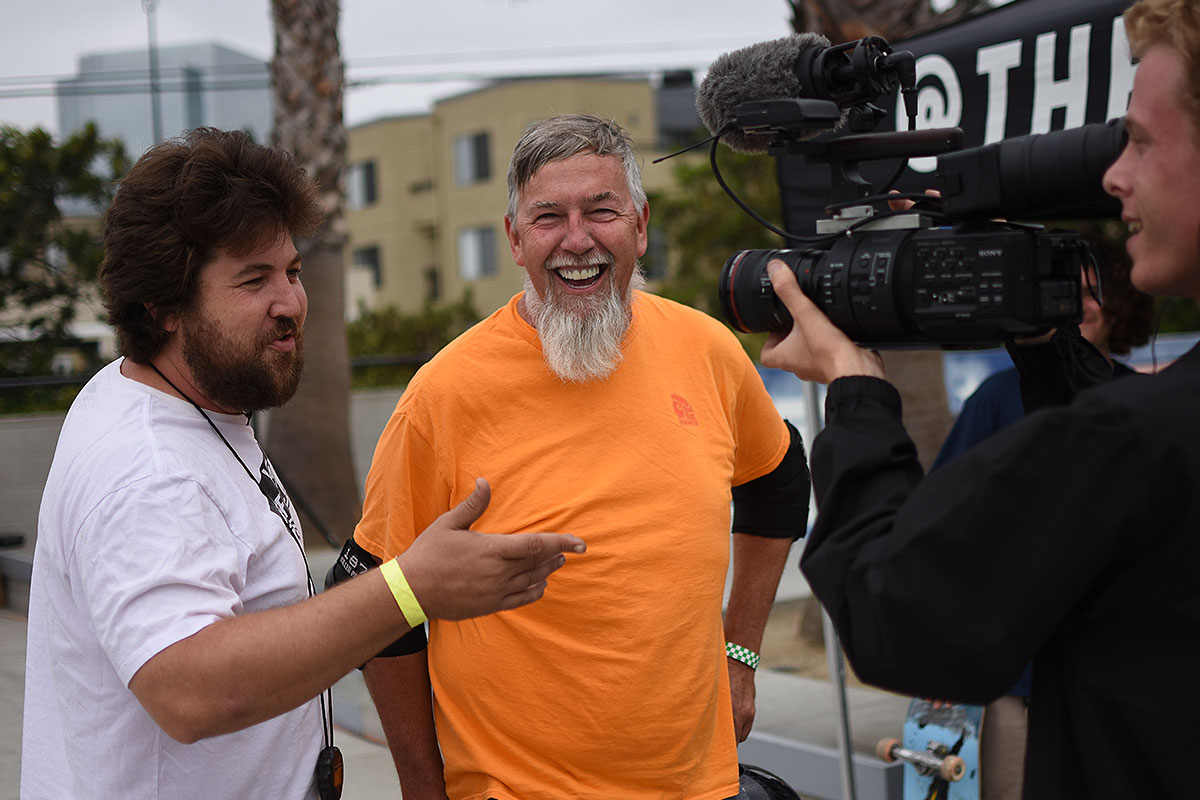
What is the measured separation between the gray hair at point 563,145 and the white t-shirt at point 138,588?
90 cm

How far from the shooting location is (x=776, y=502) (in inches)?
108

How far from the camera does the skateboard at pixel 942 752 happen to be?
3.34 meters

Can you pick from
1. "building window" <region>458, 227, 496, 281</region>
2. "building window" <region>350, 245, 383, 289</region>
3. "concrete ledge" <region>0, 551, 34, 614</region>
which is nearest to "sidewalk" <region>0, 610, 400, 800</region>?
"concrete ledge" <region>0, 551, 34, 614</region>

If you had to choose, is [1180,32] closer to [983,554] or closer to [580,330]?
[983,554]

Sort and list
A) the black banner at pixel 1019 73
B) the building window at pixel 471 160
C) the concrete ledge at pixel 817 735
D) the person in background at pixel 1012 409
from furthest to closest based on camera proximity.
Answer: the building window at pixel 471 160 < the concrete ledge at pixel 817 735 < the person in background at pixel 1012 409 < the black banner at pixel 1019 73

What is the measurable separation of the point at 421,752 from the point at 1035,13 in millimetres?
2488

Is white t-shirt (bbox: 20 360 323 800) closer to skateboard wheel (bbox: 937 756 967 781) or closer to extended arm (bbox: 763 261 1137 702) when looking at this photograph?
extended arm (bbox: 763 261 1137 702)

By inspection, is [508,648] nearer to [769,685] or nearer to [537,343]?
[537,343]

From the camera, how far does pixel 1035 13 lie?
3.08 metres

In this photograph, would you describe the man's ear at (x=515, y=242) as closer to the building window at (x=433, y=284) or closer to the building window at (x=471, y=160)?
the building window at (x=471, y=160)

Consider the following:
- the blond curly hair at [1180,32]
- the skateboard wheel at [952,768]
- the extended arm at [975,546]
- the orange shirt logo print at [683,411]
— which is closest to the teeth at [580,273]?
the orange shirt logo print at [683,411]

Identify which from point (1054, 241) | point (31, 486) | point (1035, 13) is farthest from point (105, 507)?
point (31, 486)

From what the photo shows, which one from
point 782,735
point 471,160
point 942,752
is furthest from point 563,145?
point 471,160

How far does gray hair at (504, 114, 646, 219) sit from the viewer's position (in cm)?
246
